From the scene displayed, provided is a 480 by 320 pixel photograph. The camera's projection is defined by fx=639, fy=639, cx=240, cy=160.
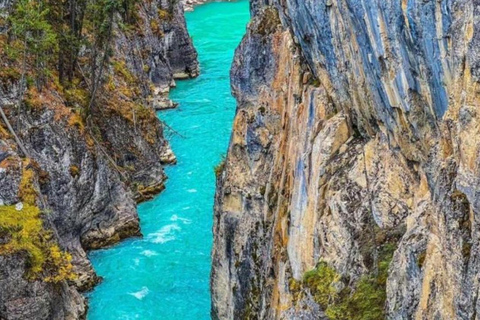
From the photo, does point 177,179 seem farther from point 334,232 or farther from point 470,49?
point 470,49

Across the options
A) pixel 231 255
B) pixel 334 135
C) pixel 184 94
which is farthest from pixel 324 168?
pixel 184 94

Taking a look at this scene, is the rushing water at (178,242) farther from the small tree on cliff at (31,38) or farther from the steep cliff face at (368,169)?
the small tree on cliff at (31,38)

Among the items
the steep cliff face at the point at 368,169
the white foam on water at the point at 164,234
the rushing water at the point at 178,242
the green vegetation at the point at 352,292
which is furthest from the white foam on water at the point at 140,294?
the green vegetation at the point at 352,292

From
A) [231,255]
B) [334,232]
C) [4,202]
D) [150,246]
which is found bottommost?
[150,246]

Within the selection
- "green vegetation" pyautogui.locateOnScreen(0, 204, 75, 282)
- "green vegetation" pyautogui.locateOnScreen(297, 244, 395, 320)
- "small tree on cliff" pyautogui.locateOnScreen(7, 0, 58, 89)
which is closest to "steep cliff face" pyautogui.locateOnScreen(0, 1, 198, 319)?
"green vegetation" pyautogui.locateOnScreen(0, 204, 75, 282)

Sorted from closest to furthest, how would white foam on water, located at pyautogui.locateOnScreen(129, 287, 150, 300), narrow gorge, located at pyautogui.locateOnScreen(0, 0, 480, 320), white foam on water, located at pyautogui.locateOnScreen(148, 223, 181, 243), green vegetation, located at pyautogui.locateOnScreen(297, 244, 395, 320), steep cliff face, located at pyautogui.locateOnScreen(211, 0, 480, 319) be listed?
steep cliff face, located at pyautogui.locateOnScreen(211, 0, 480, 319), narrow gorge, located at pyautogui.locateOnScreen(0, 0, 480, 320), green vegetation, located at pyautogui.locateOnScreen(297, 244, 395, 320), white foam on water, located at pyautogui.locateOnScreen(129, 287, 150, 300), white foam on water, located at pyautogui.locateOnScreen(148, 223, 181, 243)

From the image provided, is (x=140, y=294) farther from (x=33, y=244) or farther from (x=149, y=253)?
(x=33, y=244)

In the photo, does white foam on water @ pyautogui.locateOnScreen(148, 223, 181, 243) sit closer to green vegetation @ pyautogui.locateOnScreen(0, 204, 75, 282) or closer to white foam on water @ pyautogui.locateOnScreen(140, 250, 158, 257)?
white foam on water @ pyautogui.locateOnScreen(140, 250, 158, 257)
